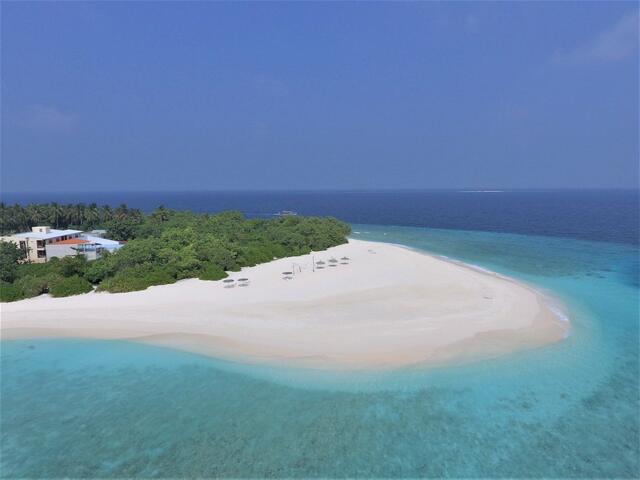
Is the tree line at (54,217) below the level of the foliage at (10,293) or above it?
above

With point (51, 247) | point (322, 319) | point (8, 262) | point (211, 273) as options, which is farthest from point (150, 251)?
point (322, 319)

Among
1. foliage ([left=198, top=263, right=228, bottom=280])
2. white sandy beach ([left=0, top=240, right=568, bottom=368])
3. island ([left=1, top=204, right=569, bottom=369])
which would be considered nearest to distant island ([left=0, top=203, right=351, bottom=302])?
foliage ([left=198, top=263, right=228, bottom=280])

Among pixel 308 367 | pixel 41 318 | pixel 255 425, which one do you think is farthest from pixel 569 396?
pixel 41 318

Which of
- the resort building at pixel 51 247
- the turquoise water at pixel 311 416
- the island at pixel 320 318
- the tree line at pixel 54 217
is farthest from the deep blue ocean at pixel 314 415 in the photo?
the tree line at pixel 54 217

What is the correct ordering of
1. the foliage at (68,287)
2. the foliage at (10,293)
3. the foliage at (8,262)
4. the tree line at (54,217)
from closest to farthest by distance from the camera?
1. the foliage at (10,293)
2. the foliage at (68,287)
3. the foliage at (8,262)
4. the tree line at (54,217)

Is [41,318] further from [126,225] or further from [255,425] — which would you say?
[126,225]

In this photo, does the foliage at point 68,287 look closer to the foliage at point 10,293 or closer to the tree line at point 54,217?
the foliage at point 10,293

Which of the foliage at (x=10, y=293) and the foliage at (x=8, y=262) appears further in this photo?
the foliage at (x=8, y=262)
